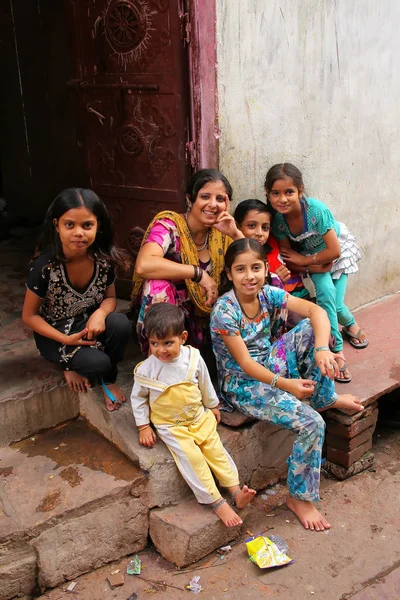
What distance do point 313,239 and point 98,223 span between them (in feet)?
4.64

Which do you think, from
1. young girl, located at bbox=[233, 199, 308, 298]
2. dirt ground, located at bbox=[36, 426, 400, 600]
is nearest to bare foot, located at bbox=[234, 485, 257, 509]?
dirt ground, located at bbox=[36, 426, 400, 600]

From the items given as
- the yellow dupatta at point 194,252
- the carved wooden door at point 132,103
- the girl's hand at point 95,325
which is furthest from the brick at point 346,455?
the carved wooden door at point 132,103

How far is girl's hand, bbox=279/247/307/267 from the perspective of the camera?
3760 mm

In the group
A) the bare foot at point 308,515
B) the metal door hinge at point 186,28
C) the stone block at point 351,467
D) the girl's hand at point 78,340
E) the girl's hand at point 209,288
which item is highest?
the metal door hinge at point 186,28

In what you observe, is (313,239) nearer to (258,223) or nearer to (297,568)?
(258,223)

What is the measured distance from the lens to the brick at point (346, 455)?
350cm

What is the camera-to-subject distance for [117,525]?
2783 mm

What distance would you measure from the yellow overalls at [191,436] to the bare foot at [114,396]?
30 cm

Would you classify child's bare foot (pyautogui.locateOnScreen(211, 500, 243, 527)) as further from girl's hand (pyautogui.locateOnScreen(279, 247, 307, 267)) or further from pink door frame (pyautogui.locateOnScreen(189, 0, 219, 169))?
pink door frame (pyautogui.locateOnScreen(189, 0, 219, 169))

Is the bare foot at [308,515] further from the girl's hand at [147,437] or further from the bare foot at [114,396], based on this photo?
the bare foot at [114,396]

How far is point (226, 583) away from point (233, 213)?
2080 millimetres

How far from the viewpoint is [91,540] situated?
8.94ft

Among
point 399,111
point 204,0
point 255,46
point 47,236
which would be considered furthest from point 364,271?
point 47,236

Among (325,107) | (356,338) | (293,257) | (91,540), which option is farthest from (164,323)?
(325,107)
